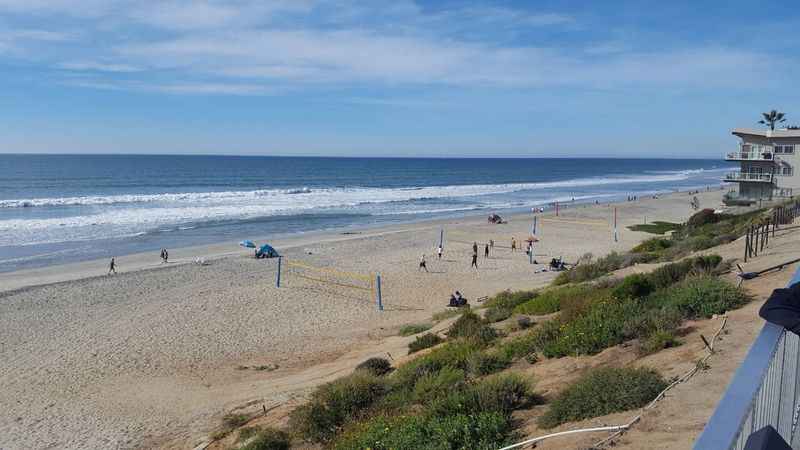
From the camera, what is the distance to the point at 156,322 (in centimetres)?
1897

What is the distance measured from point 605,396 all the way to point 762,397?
3682 millimetres

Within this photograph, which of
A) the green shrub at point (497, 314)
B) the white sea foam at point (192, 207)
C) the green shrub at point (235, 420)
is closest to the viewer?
the green shrub at point (235, 420)

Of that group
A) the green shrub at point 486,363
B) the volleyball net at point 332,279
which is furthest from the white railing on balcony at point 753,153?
the green shrub at point 486,363

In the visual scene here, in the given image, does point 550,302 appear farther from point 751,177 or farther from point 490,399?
point 751,177

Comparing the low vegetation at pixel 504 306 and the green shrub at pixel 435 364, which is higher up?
the green shrub at pixel 435 364

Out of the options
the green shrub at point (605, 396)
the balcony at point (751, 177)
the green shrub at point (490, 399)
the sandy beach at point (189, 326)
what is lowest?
the sandy beach at point (189, 326)

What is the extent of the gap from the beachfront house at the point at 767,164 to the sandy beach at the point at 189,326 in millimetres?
13593

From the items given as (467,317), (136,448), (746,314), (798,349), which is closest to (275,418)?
(136,448)

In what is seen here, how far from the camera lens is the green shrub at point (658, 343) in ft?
25.2

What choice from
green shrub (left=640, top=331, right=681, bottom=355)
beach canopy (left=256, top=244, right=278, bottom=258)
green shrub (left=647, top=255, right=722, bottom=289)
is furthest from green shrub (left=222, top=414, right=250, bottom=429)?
beach canopy (left=256, top=244, right=278, bottom=258)

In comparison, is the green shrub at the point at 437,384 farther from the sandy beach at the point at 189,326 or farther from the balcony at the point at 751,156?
the balcony at the point at 751,156

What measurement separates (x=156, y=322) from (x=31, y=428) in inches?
288

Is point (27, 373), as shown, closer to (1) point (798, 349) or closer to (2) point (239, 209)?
(1) point (798, 349)

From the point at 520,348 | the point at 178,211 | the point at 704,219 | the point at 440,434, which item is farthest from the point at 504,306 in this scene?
the point at 178,211
